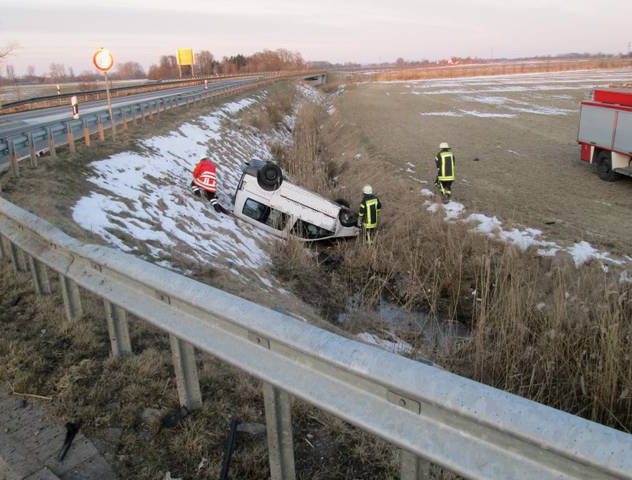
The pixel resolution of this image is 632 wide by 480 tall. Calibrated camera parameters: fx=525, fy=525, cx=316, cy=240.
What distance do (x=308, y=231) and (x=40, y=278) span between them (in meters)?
8.12

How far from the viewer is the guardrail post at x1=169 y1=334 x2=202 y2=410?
3.15m

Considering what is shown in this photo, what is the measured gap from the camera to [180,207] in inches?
484

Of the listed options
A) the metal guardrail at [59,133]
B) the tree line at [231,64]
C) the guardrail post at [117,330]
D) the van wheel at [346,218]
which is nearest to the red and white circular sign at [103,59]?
the metal guardrail at [59,133]

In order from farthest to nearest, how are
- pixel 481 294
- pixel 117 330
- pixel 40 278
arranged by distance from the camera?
pixel 481 294 → pixel 40 278 → pixel 117 330

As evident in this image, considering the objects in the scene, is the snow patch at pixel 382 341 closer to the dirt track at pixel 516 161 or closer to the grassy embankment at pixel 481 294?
the grassy embankment at pixel 481 294

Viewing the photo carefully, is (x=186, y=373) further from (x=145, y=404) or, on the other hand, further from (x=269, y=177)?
(x=269, y=177)

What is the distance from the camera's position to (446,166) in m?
14.5

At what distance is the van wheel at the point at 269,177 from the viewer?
12.2 m

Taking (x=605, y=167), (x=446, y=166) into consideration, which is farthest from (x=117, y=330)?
(x=605, y=167)

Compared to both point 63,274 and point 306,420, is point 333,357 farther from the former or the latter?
point 63,274

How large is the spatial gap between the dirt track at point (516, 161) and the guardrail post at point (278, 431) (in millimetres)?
10184

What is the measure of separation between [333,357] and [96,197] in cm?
984

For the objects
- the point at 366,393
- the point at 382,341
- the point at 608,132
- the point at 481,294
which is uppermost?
A: the point at 366,393

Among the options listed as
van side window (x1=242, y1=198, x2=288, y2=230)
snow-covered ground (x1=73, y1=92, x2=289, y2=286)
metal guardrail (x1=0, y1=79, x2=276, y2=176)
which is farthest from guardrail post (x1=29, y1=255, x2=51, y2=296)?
van side window (x1=242, y1=198, x2=288, y2=230)
